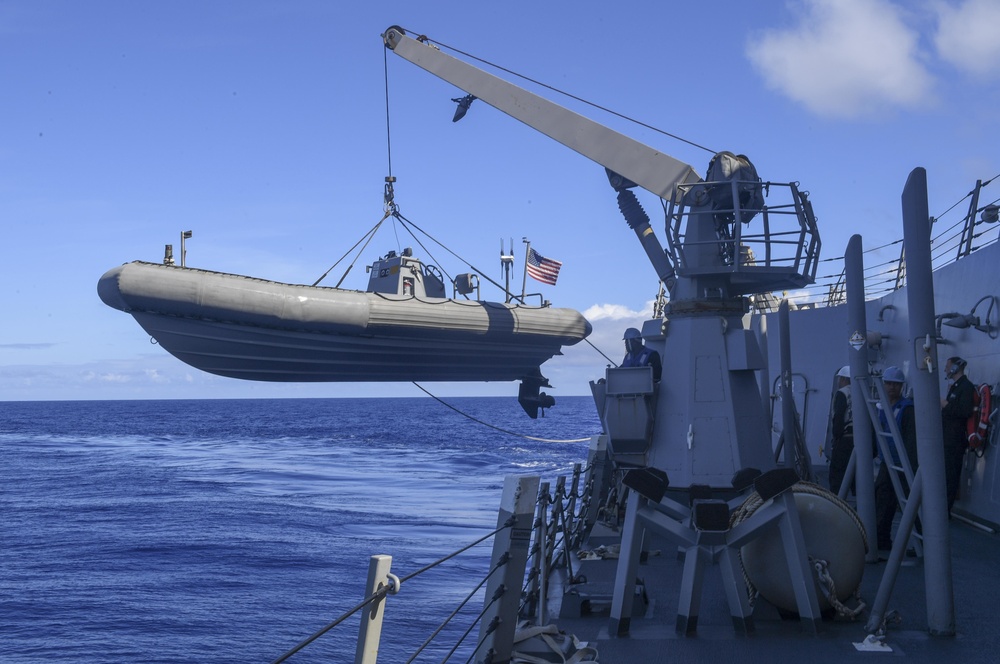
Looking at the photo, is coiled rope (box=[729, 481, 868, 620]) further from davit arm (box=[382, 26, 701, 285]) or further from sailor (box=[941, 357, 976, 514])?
davit arm (box=[382, 26, 701, 285])

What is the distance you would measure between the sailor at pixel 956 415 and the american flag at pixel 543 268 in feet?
30.8

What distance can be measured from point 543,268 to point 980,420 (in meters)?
9.58

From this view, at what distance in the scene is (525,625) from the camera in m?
4.71

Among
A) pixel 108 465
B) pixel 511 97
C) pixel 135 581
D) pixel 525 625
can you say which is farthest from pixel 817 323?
pixel 108 465

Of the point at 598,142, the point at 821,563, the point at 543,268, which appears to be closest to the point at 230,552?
the point at 543,268

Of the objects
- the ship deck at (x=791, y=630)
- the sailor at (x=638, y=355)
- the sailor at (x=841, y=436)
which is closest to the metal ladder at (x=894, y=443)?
the ship deck at (x=791, y=630)

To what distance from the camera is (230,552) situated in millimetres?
15516

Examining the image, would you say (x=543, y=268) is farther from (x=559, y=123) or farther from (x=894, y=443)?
(x=894, y=443)

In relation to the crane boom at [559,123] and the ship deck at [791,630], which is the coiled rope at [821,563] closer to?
the ship deck at [791,630]

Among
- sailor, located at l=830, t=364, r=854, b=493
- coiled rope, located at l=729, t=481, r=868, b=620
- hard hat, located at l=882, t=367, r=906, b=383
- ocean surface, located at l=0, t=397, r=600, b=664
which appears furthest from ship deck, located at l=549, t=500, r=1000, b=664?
ocean surface, located at l=0, t=397, r=600, b=664

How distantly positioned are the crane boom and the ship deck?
13.2 feet

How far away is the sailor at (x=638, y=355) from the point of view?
781cm

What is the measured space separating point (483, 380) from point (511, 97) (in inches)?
186

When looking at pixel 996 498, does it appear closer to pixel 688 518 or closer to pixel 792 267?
pixel 792 267
